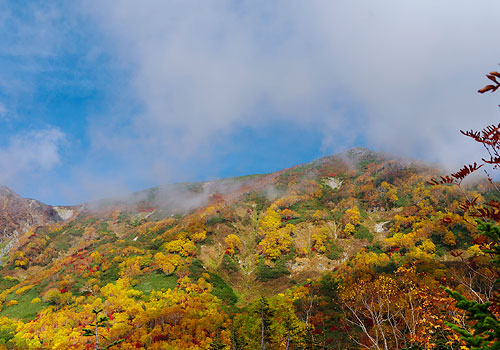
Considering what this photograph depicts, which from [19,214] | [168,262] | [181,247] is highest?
[19,214]

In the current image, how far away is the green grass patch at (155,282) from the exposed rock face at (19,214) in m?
112

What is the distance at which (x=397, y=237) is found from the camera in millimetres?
85000

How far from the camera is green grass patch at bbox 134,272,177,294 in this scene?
229ft

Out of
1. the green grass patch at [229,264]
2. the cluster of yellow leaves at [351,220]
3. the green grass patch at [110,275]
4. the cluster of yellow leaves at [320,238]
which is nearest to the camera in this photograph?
the green grass patch at [110,275]

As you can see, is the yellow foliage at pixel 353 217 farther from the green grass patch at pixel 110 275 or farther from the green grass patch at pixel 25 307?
the green grass patch at pixel 25 307

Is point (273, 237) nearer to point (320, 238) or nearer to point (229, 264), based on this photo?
point (320, 238)

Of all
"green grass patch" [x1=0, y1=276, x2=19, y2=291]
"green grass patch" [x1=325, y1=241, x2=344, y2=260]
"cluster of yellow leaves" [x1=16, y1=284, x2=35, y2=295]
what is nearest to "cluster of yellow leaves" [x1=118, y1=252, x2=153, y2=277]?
"cluster of yellow leaves" [x1=16, y1=284, x2=35, y2=295]

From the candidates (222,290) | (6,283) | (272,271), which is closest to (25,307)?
(6,283)

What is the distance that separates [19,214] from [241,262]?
450 feet

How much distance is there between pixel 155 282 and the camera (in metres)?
72.6

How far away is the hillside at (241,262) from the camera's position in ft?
149

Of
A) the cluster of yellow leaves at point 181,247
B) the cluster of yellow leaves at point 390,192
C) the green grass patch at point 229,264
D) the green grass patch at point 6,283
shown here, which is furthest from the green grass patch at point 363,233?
the green grass patch at point 6,283

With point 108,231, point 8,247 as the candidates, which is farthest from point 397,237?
point 8,247

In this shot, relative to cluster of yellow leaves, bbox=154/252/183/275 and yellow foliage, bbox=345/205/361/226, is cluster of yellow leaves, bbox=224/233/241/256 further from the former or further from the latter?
yellow foliage, bbox=345/205/361/226
